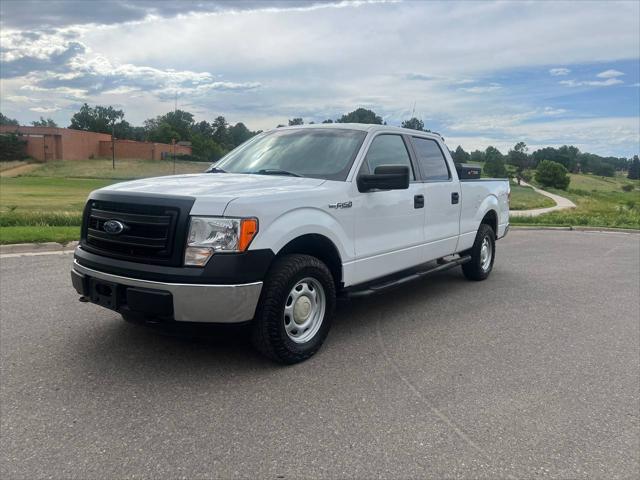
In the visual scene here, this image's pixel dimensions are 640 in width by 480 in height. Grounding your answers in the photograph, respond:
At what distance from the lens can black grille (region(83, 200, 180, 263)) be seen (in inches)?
145

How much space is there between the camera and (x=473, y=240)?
23.5ft

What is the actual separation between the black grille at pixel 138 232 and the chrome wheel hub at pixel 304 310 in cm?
101

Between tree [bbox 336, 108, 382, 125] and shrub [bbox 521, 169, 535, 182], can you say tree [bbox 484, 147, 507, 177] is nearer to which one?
tree [bbox 336, 108, 382, 125]

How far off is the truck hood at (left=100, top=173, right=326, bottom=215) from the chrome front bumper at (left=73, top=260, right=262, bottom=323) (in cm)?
53

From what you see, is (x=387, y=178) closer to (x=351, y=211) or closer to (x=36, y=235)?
(x=351, y=211)

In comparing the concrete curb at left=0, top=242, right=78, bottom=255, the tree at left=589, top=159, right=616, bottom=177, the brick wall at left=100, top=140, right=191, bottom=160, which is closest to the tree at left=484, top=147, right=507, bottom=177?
the concrete curb at left=0, top=242, right=78, bottom=255

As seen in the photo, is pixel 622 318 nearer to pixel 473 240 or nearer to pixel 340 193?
pixel 473 240

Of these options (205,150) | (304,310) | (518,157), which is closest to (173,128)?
(205,150)

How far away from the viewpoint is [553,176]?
103 metres

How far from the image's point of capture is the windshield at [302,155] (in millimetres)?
4859

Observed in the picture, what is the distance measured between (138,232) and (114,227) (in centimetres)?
23

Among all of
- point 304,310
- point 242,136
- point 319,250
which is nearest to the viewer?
point 304,310

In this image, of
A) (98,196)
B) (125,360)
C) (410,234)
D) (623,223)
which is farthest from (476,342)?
(623,223)

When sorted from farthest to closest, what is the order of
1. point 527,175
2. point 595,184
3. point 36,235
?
point 595,184
point 527,175
point 36,235
